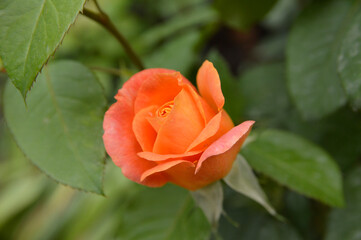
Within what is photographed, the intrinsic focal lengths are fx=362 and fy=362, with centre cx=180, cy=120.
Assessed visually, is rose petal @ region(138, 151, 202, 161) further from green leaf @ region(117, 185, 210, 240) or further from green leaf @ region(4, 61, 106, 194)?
green leaf @ region(117, 185, 210, 240)

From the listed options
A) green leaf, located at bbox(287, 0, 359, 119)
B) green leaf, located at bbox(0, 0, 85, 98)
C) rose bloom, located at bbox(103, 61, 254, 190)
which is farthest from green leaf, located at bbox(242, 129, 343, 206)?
green leaf, located at bbox(0, 0, 85, 98)

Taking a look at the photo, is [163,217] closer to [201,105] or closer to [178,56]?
[201,105]

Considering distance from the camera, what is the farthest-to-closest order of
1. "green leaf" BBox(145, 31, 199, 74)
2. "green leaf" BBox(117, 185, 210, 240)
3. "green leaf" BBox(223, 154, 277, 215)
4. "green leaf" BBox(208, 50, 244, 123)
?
"green leaf" BBox(145, 31, 199, 74), "green leaf" BBox(208, 50, 244, 123), "green leaf" BBox(117, 185, 210, 240), "green leaf" BBox(223, 154, 277, 215)

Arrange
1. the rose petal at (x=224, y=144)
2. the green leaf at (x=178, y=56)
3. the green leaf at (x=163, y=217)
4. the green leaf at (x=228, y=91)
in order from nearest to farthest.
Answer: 1. the rose petal at (x=224, y=144)
2. the green leaf at (x=163, y=217)
3. the green leaf at (x=228, y=91)
4. the green leaf at (x=178, y=56)

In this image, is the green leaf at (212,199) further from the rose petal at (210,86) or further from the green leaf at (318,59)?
the green leaf at (318,59)

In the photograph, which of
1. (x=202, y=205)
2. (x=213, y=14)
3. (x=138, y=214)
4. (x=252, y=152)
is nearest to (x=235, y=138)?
(x=202, y=205)

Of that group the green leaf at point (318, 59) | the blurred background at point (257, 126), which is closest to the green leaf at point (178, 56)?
the blurred background at point (257, 126)
